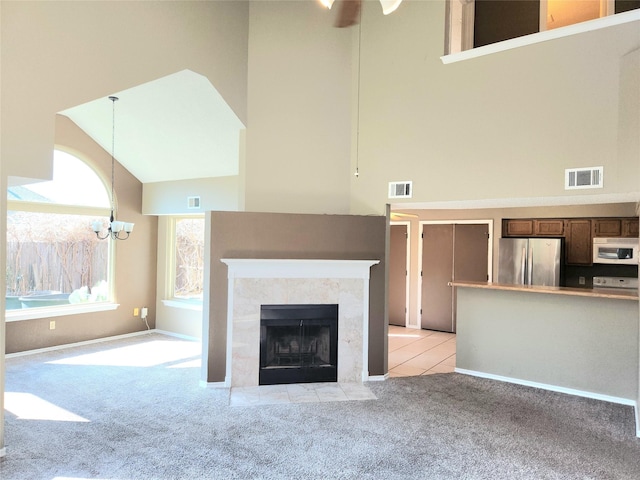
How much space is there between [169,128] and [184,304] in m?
2.89

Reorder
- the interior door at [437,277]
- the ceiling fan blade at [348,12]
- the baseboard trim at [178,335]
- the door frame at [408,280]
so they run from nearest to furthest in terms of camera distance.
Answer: the ceiling fan blade at [348,12] < the baseboard trim at [178,335] < the interior door at [437,277] < the door frame at [408,280]

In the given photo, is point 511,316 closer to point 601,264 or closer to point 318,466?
point 601,264

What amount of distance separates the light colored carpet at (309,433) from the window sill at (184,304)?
198cm

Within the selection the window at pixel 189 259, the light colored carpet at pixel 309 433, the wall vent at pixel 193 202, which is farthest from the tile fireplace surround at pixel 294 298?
the window at pixel 189 259

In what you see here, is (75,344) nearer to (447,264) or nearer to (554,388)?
(447,264)

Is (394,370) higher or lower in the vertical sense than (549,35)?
lower

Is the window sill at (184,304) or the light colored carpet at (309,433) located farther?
the window sill at (184,304)

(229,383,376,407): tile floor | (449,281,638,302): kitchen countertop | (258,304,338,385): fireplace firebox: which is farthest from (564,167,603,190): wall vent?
(229,383,376,407): tile floor

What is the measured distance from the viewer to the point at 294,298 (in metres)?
4.64

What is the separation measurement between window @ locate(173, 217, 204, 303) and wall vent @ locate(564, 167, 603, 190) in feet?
17.0

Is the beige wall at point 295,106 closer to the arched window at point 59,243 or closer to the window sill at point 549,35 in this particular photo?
the window sill at point 549,35

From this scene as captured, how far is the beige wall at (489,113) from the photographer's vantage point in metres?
3.69

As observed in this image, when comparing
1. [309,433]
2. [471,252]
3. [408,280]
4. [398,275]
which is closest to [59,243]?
[309,433]

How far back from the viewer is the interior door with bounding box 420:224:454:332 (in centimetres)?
729
